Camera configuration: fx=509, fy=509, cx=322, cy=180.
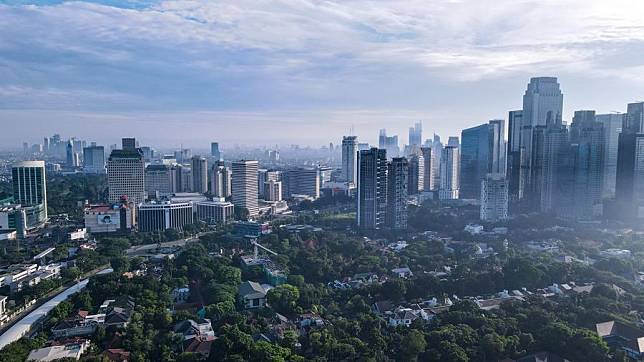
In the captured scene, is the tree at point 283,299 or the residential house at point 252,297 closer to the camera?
the tree at point 283,299

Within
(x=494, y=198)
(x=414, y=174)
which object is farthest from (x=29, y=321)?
(x=414, y=174)

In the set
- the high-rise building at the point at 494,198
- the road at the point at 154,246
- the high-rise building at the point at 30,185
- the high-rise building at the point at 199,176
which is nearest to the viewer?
the road at the point at 154,246

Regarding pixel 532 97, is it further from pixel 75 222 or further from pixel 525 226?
pixel 75 222

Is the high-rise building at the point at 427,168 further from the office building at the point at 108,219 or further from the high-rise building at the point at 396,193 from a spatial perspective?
the office building at the point at 108,219

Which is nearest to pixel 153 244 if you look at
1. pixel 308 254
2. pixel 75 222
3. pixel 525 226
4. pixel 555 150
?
pixel 75 222

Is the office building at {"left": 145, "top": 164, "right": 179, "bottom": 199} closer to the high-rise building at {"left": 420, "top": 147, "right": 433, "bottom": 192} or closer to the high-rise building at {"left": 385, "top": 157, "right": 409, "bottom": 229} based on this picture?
the high-rise building at {"left": 420, "top": 147, "right": 433, "bottom": 192}

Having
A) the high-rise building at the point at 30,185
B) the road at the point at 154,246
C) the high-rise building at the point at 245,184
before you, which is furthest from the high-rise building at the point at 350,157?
the high-rise building at the point at 30,185

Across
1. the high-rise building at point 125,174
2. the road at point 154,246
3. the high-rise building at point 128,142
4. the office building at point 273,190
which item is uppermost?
the high-rise building at point 128,142
